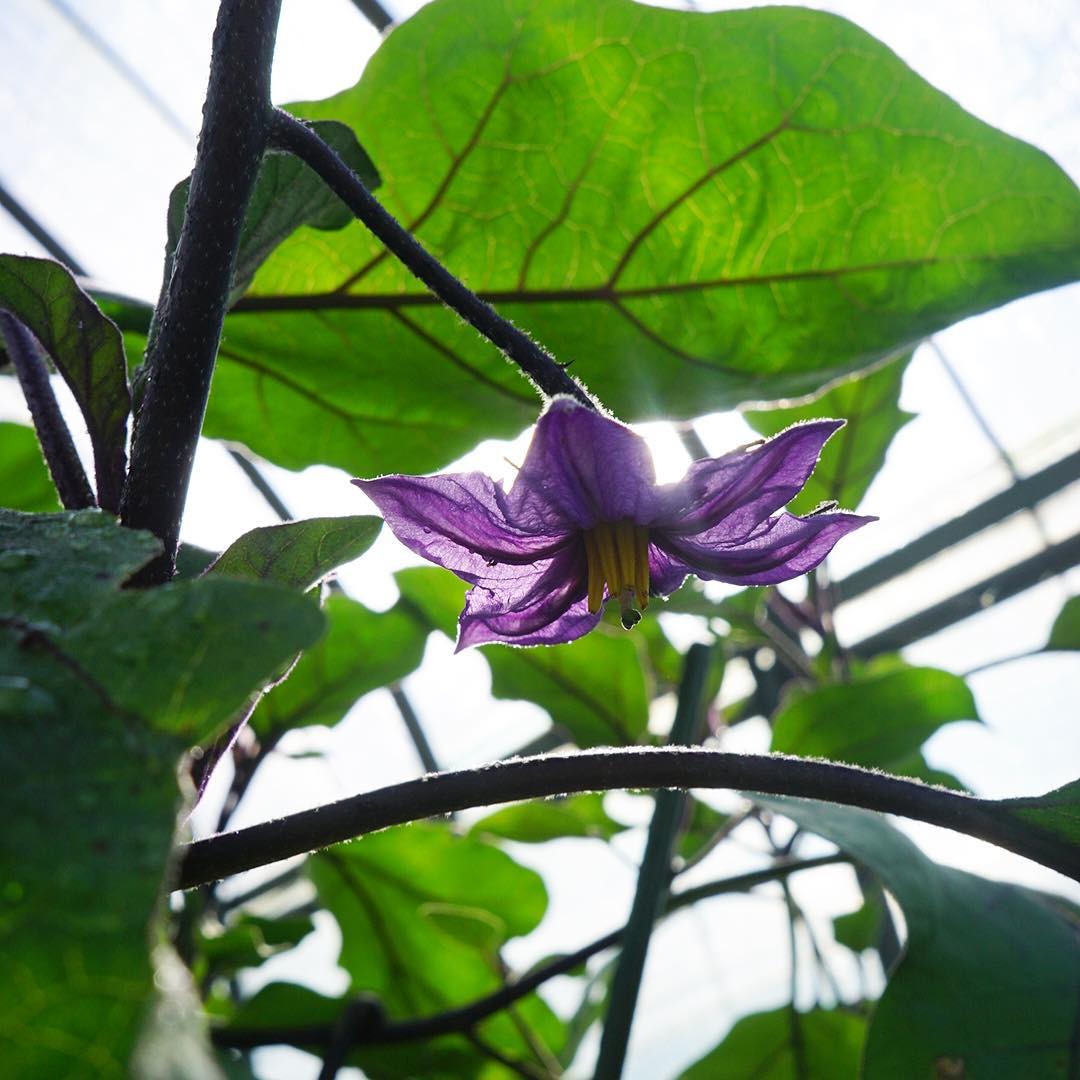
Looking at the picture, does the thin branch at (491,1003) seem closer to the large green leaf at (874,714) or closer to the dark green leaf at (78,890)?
the large green leaf at (874,714)

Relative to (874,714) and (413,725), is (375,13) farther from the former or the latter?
(413,725)

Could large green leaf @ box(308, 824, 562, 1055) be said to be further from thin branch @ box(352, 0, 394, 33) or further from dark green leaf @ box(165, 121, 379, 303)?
thin branch @ box(352, 0, 394, 33)

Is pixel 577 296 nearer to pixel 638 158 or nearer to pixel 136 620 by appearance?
pixel 638 158

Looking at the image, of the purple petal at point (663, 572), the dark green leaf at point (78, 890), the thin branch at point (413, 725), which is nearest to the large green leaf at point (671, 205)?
the purple petal at point (663, 572)

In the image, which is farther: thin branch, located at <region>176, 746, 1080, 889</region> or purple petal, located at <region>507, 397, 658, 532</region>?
purple petal, located at <region>507, 397, 658, 532</region>

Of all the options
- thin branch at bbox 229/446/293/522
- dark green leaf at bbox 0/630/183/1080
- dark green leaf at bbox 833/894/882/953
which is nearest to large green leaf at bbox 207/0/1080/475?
dark green leaf at bbox 0/630/183/1080

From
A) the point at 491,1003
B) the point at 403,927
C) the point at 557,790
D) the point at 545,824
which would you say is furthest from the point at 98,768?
the point at 545,824
